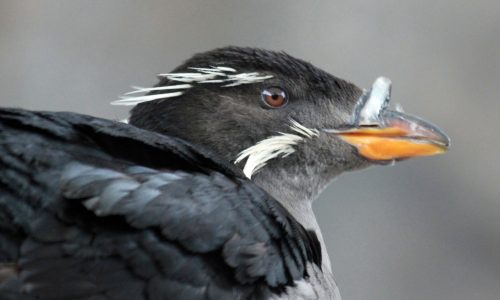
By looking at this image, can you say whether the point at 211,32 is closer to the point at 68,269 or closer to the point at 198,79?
the point at 198,79

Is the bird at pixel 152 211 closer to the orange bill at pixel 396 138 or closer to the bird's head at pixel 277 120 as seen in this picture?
the bird's head at pixel 277 120

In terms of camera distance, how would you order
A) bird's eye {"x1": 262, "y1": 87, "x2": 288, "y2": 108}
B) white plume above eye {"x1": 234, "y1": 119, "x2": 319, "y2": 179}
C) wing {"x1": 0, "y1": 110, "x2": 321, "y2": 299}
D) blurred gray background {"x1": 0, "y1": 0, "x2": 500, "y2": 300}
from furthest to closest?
blurred gray background {"x1": 0, "y1": 0, "x2": 500, "y2": 300}
bird's eye {"x1": 262, "y1": 87, "x2": 288, "y2": 108}
white plume above eye {"x1": 234, "y1": 119, "x2": 319, "y2": 179}
wing {"x1": 0, "y1": 110, "x2": 321, "y2": 299}

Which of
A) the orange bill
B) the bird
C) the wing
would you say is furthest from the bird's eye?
the wing

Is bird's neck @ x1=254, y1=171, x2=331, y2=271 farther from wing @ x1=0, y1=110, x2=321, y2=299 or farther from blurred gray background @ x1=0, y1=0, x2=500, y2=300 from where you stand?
blurred gray background @ x1=0, y1=0, x2=500, y2=300

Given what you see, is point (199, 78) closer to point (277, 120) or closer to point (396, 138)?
point (277, 120)

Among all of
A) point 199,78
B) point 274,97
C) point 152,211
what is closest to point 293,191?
point 274,97

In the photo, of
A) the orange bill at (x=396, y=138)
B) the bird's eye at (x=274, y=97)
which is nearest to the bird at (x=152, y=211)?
the bird's eye at (x=274, y=97)

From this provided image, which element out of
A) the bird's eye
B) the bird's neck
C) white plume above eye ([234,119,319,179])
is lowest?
the bird's neck
